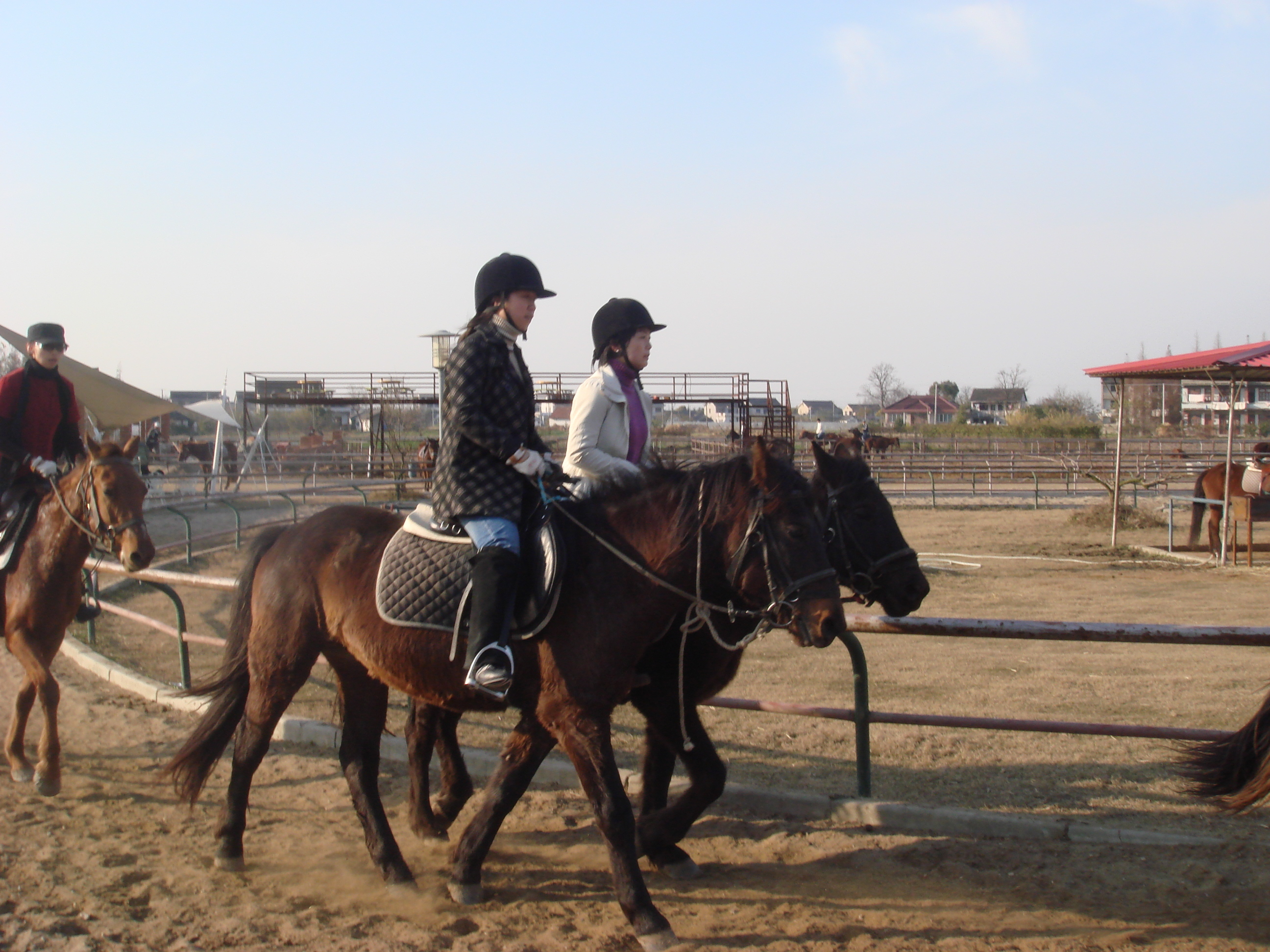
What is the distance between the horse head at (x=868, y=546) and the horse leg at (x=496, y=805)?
5.33 ft

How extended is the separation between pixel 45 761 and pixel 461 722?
8.27ft

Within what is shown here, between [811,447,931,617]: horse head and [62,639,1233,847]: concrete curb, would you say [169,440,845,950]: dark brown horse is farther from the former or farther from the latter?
[62,639,1233,847]: concrete curb

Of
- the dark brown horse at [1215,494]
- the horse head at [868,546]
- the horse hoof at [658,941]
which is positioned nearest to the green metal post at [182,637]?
the horse hoof at [658,941]

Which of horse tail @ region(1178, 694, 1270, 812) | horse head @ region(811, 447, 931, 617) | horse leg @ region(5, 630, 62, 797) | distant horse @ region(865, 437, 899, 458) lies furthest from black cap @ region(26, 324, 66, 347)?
distant horse @ region(865, 437, 899, 458)

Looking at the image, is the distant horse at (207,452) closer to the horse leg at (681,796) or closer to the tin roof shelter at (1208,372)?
the tin roof shelter at (1208,372)

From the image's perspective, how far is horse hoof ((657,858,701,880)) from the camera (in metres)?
4.38

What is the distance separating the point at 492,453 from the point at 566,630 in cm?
77

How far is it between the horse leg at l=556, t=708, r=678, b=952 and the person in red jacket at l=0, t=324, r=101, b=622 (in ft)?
14.0

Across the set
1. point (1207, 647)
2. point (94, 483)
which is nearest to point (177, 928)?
point (94, 483)

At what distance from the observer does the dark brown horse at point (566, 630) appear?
3.69 metres

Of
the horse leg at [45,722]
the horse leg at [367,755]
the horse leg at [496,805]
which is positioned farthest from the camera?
the horse leg at [45,722]

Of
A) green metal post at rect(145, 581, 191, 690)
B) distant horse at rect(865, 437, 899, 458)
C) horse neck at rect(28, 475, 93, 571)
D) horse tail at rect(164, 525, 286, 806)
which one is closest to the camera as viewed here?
horse tail at rect(164, 525, 286, 806)

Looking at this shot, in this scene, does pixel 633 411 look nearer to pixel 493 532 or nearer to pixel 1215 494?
pixel 493 532

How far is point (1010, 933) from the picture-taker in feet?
12.2
